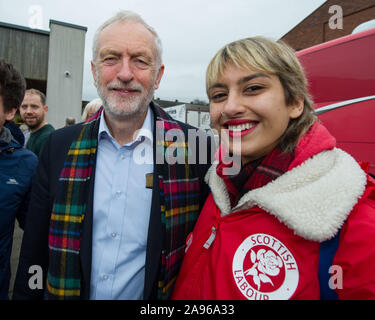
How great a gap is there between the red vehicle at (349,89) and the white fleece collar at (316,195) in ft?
6.61

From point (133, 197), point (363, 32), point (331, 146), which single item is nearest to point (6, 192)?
point (133, 197)

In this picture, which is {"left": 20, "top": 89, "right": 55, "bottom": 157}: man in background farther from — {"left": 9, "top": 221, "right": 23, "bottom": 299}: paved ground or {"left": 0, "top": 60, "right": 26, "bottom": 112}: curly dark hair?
{"left": 0, "top": 60, "right": 26, "bottom": 112}: curly dark hair

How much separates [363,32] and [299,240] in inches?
109

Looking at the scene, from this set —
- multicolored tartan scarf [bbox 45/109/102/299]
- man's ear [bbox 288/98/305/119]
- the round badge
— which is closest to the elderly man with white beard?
multicolored tartan scarf [bbox 45/109/102/299]

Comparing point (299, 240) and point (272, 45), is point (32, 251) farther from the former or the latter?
point (272, 45)

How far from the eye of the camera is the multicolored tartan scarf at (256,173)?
105 cm

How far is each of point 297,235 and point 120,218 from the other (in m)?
0.81

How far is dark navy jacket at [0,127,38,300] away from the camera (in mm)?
1554

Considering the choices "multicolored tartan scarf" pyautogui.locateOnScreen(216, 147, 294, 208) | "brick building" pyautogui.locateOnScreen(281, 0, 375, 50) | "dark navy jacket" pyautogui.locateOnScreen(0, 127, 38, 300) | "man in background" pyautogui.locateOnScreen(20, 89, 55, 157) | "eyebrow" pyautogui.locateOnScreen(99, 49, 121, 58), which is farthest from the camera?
"brick building" pyautogui.locateOnScreen(281, 0, 375, 50)

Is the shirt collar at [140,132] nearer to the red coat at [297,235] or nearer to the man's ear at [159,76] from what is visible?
the man's ear at [159,76]

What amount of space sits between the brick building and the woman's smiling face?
569 inches

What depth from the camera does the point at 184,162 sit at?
4.68 ft

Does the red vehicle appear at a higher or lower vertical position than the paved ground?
higher
